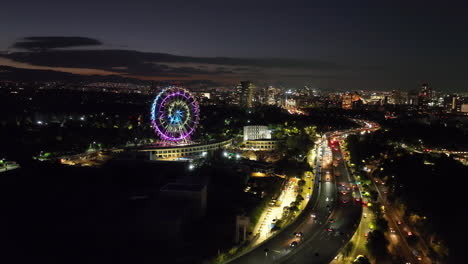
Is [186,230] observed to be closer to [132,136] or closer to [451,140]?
[132,136]

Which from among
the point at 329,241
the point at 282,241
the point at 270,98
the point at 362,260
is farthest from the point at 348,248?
the point at 270,98

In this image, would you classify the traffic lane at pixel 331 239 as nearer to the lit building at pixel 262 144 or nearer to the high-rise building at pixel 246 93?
the lit building at pixel 262 144

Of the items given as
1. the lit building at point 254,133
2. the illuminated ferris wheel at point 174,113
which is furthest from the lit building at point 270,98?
the illuminated ferris wheel at point 174,113

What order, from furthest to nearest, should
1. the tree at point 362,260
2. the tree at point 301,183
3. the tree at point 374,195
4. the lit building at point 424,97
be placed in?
the lit building at point 424,97, the tree at point 301,183, the tree at point 374,195, the tree at point 362,260

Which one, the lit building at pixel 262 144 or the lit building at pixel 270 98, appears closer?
the lit building at pixel 262 144

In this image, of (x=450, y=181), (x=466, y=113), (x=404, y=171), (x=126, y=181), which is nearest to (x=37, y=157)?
(x=126, y=181)

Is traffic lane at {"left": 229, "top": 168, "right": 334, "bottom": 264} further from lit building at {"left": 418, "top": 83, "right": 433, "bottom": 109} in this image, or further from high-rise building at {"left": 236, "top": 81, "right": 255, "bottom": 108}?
lit building at {"left": 418, "top": 83, "right": 433, "bottom": 109}
